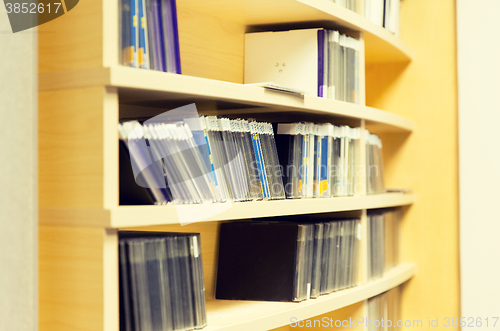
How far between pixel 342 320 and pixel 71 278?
1.15 meters

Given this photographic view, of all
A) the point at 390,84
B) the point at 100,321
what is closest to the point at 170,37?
the point at 100,321

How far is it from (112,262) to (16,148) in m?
0.31

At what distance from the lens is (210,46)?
1.68m

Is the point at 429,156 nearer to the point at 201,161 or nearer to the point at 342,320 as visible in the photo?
the point at 342,320

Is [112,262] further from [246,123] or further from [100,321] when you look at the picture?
[246,123]

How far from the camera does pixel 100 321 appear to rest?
3.36 ft

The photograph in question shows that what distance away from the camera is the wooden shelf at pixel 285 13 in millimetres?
1545

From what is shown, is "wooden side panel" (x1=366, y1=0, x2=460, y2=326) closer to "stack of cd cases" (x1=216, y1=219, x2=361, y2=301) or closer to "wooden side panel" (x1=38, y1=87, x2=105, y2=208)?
"stack of cd cases" (x1=216, y1=219, x2=361, y2=301)

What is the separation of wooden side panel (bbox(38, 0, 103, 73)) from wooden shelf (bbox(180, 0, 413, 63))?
467 millimetres

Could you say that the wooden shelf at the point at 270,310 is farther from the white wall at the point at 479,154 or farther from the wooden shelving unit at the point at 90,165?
the white wall at the point at 479,154

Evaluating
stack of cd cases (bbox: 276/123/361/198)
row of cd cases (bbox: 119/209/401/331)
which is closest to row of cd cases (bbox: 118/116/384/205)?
stack of cd cases (bbox: 276/123/361/198)

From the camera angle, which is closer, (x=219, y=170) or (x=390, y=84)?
(x=219, y=170)

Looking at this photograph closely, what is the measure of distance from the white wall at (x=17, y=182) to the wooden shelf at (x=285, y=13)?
1.98 ft

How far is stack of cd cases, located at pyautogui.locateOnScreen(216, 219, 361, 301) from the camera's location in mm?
1570
